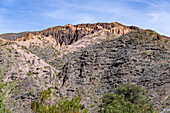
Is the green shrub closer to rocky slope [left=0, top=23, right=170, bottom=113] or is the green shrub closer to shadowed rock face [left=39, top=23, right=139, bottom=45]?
rocky slope [left=0, top=23, right=170, bottom=113]

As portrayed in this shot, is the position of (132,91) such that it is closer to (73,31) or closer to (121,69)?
(121,69)

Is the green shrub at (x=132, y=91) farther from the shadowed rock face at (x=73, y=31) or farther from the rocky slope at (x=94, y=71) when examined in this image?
the shadowed rock face at (x=73, y=31)

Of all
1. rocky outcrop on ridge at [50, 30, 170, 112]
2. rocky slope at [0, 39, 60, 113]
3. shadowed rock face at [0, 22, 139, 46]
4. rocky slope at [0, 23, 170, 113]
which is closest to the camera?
rocky slope at [0, 39, 60, 113]

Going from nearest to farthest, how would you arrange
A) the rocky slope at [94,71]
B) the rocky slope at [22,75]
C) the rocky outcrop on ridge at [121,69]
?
the rocky slope at [22,75] < the rocky slope at [94,71] < the rocky outcrop on ridge at [121,69]

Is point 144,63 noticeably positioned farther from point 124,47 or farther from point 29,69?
point 29,69

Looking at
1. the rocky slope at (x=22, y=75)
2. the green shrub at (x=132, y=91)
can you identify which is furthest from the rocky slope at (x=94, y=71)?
the green shrub at (x=132, y=91)

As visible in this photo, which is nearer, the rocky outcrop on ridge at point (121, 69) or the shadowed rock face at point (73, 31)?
the rocky outcrop on ridge at point (121, 69)

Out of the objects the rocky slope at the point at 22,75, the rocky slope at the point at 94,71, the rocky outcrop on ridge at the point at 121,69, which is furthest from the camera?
the rocky outcrop on ridge at the point at 121,69

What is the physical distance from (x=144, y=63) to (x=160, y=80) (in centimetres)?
682

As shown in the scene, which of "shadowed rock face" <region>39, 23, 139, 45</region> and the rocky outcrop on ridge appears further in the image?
"shadowed rock face" <region>39, 23, 139, 45</region>

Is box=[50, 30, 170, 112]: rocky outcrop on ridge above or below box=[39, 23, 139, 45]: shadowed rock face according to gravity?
below

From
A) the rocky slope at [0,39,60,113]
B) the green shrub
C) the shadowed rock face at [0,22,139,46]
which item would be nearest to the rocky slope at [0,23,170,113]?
the rocky slope at [0,39,60,113]

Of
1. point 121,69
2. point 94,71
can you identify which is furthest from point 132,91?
point 94,71

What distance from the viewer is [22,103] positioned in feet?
89.8
